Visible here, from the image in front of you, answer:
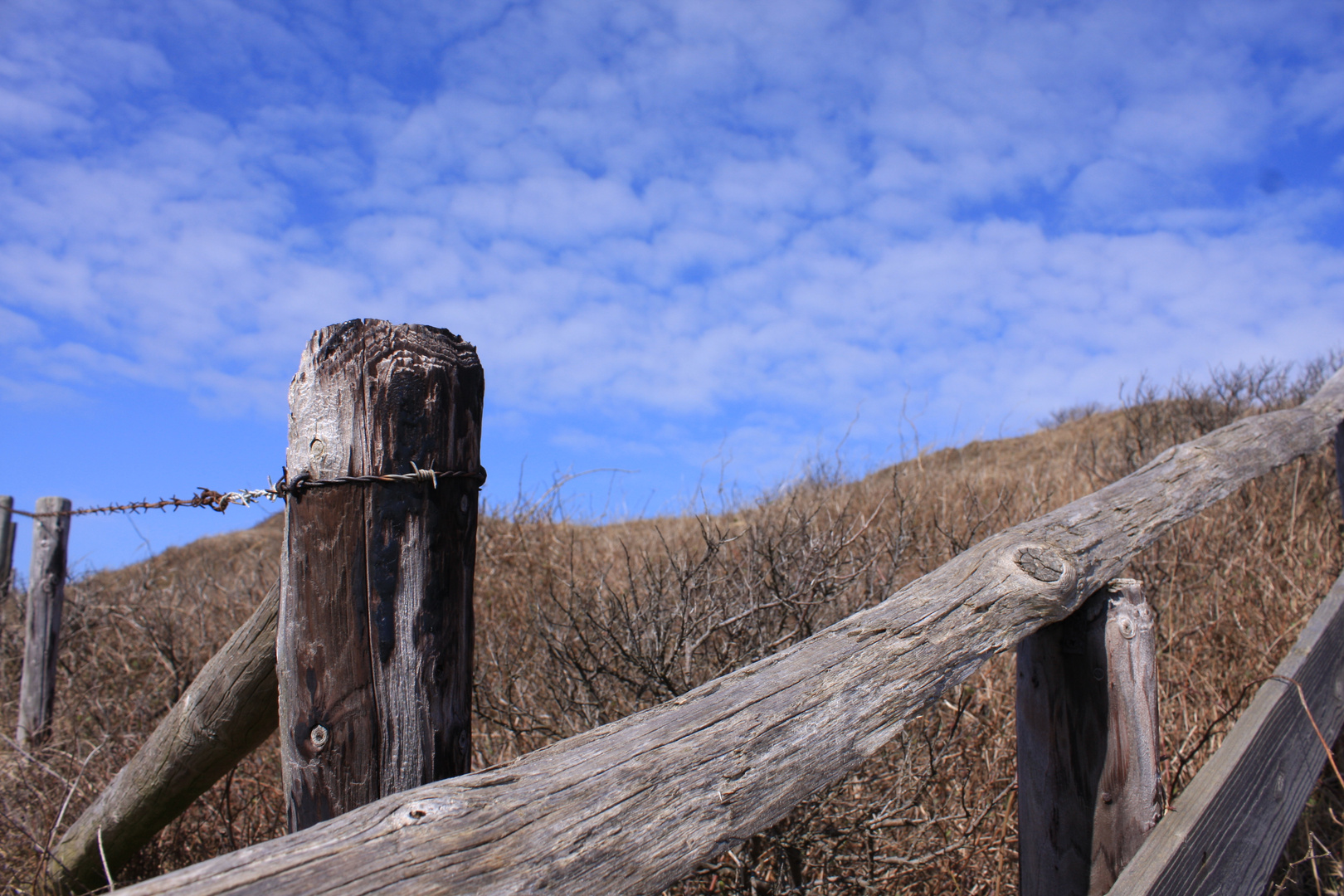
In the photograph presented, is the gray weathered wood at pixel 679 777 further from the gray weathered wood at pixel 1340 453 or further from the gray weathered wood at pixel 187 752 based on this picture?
the gray weathered wood at pixel 1340 453

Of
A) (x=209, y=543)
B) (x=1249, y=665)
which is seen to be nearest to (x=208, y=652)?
(x=1249, y=665)

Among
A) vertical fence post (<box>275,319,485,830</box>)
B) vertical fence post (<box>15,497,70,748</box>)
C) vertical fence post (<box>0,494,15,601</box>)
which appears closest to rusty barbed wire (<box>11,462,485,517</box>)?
vertical fence post (<box>275,319,485,830</box>)

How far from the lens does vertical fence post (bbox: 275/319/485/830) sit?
1438mm

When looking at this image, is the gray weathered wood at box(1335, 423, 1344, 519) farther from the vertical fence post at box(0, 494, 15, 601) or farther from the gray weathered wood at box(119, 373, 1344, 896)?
the vertical fence post at box(0, 494, 15, 601)

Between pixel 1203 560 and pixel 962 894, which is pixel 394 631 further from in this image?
pixel 1203 560

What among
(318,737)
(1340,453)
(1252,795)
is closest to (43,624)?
(318,737)

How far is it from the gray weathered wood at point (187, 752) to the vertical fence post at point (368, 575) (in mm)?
441

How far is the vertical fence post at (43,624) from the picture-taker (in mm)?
6301

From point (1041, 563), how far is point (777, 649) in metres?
2.34

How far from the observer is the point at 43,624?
6512 millimetres

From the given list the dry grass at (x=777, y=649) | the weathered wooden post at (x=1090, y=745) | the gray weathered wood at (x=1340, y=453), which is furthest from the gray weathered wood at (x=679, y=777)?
the gray weathered wood at (x=1340, y=453)

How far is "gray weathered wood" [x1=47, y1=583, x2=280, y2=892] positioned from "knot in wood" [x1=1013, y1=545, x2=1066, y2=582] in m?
1.73

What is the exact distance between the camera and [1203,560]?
631 centimetres

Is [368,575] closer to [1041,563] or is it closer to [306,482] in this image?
[306,482]
